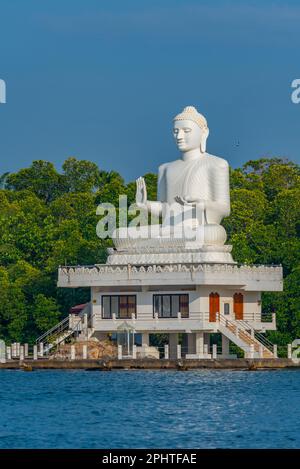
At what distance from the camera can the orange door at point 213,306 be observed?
72875 millimetres

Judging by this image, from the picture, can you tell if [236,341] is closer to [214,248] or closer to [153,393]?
[214,248]

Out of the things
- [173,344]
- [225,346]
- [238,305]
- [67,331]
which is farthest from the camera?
[67,331]

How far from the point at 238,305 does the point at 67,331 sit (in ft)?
23.2

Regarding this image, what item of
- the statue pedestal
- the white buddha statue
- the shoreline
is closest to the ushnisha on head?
the white buddha statue

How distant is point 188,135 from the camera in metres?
74.6

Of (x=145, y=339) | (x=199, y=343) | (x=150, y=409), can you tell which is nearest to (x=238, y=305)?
(x=199, y=343)

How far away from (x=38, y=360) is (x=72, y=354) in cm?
134

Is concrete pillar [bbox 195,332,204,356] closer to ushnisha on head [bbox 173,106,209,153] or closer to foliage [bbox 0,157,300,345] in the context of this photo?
foliage [bbox 0,157,300,345]

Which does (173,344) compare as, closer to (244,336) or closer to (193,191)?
(244,336)

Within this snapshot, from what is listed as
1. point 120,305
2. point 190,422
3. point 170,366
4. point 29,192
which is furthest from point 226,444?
point 29,192

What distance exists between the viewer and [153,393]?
59.4 metres

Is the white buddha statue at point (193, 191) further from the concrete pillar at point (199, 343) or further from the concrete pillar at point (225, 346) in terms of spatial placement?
the concrete pillar at point (225, 346)

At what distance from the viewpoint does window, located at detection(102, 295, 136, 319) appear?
7375cm

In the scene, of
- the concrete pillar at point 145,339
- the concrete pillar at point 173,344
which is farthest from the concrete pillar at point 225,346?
the concrete pillar at point 145,339
